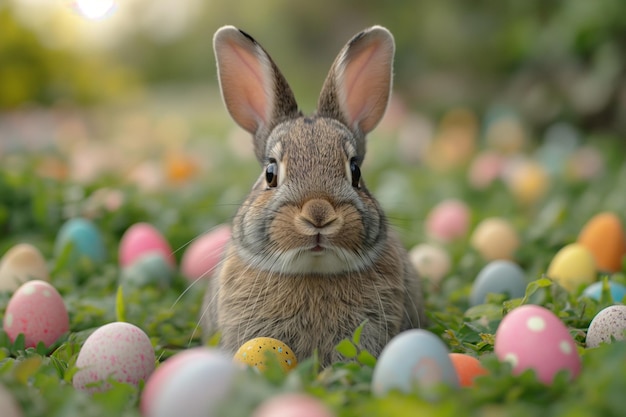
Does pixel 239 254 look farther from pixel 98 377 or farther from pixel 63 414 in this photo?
pixel 63 414

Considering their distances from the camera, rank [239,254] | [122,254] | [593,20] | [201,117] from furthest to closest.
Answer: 1. [201,117]
2. [593,20]
3. [122,254]
4. [239,254]

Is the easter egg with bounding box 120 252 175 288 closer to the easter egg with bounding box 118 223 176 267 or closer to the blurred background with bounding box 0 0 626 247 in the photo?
the easter egg with bounding box 118 223 176 267

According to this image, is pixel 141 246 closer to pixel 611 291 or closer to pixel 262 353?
pixel 262 353

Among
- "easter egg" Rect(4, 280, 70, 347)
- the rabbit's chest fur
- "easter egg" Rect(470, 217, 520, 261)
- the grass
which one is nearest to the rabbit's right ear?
Result: the grass

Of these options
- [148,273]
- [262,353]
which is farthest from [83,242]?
[262,353]

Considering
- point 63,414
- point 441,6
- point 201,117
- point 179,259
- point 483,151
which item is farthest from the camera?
point 201,117

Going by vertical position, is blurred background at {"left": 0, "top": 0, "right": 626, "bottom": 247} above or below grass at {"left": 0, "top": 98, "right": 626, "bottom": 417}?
above

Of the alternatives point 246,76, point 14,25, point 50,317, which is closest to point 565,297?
point 246,76
